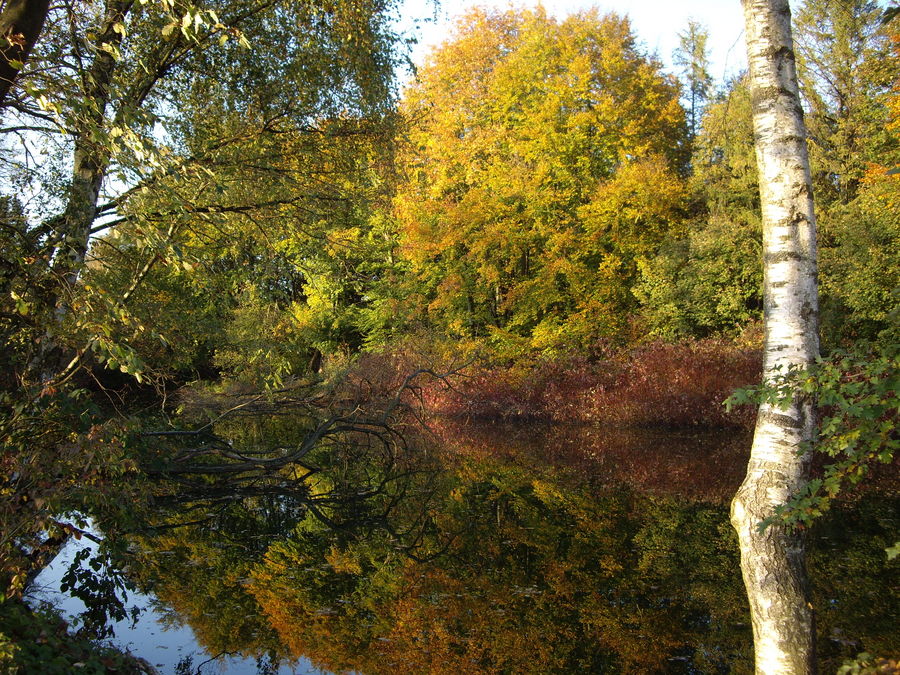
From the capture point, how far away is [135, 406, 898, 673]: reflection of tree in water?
4.96 m

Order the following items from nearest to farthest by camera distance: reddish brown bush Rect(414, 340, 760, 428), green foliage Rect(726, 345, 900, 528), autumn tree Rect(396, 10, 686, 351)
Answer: green foliage Rect(726, 345, 900, 528) < reddish brown bush Rect(414, 340, 760, 428) < autumn tree Rect(396, 10, 686, 351)

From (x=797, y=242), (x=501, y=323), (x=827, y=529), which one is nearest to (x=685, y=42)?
(x=501, y=323)

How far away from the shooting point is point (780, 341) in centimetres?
438

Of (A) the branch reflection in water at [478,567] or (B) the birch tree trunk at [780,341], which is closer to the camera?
(B) the birch tree trunk at [780,341]

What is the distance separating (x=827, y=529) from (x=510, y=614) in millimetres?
4501

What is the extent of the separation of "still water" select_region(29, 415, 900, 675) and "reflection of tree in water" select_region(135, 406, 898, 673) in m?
0.02

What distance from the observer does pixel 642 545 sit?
7422mm

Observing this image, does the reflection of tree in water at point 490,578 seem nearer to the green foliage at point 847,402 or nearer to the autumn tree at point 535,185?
the green foliage at point 847,402

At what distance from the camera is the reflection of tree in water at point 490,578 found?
4961 millimetres

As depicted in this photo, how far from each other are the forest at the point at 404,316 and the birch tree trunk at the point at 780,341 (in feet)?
0.37

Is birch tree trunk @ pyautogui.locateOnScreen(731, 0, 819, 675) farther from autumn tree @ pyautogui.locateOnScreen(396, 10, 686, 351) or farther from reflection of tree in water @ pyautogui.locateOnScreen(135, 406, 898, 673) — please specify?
autumn tree @ pyautogui.locateOnScreen(396, 10, 686, 351)

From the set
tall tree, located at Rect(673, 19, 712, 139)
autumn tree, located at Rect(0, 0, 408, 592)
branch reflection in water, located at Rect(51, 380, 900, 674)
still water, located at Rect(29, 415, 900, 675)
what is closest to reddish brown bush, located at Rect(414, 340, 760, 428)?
branch reflection in water, located at Rect(51, 380, 900, 674)

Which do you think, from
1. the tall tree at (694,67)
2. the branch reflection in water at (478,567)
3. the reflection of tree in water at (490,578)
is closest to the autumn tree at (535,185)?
the tall tree at (694,67)

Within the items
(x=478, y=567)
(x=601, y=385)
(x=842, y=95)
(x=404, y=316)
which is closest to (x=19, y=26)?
(x=478, y=567)
